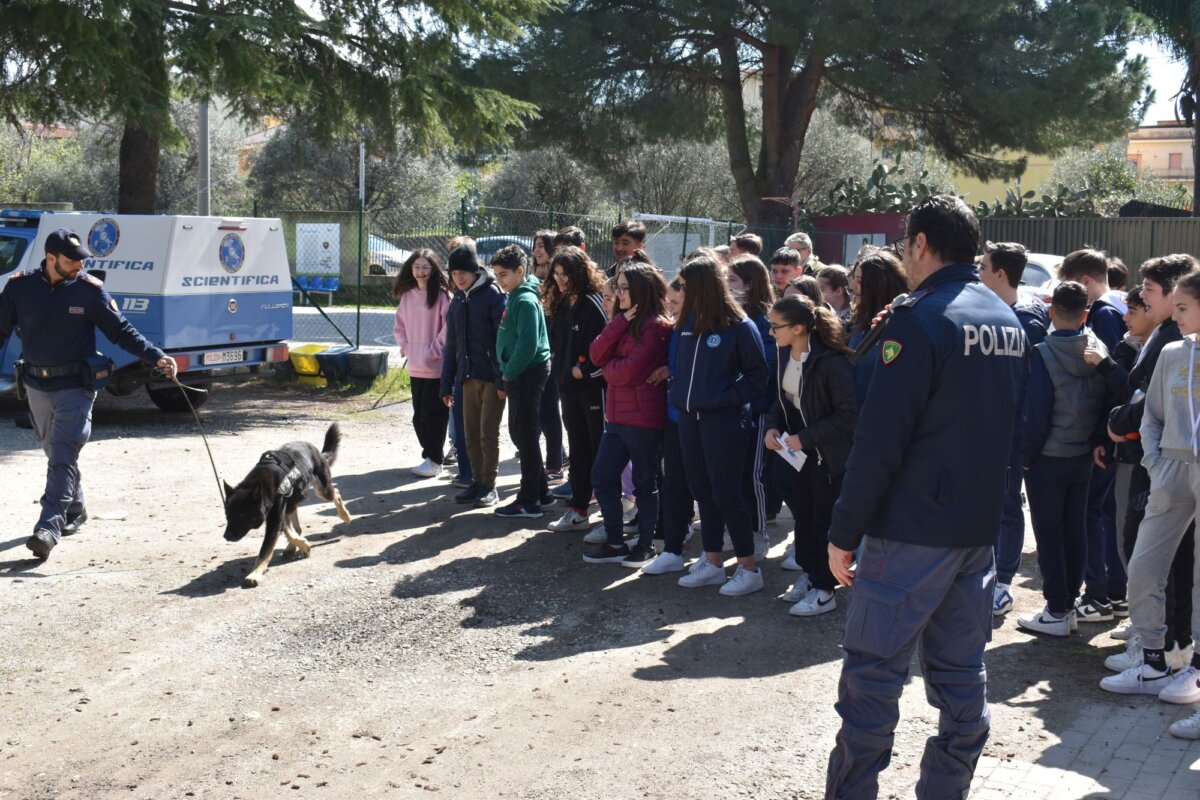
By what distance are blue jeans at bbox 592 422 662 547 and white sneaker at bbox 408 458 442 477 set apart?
9.69 ft

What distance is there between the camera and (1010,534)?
6375 mm

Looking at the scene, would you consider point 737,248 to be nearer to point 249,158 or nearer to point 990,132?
point 990,132

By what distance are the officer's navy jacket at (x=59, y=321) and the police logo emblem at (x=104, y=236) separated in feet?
16.3

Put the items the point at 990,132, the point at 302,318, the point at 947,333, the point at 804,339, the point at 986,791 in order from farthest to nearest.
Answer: the point at 990,132 < the point at 302,318 < the point at 804,339 < the point at 986,791 < the point at 947,333

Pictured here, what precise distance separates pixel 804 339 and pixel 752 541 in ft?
4.06

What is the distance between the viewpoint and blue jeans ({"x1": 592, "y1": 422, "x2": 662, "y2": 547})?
715cm

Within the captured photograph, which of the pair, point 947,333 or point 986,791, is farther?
point 986,791

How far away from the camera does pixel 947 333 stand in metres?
3.57

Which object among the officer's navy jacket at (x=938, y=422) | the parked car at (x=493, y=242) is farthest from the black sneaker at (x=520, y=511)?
the parked car at (x=493, y=242)

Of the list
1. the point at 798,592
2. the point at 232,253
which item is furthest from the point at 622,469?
the point at 232,253

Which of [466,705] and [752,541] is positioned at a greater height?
[752,541]

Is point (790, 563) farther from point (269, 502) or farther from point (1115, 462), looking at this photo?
point (269, 502)

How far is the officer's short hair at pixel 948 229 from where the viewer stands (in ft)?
12.2

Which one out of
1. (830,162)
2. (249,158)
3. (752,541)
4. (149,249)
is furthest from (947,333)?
(249,158)
